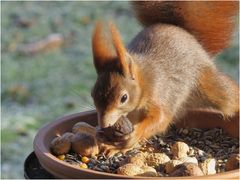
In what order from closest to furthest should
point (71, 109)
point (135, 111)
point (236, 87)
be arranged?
point (135, 111) → point (236, 87) → point (71, 109)

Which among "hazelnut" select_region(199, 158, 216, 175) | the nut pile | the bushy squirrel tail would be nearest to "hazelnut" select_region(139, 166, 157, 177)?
the nut pile

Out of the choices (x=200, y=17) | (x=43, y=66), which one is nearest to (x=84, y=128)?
(x=200, y=17)

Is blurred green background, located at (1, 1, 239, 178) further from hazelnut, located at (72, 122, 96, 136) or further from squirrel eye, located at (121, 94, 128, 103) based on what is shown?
squirrel eye, located at (121, 94, 128, 103)

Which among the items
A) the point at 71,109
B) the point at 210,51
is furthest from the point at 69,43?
the point at 210,51

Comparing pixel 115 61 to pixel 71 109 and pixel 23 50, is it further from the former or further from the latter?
pixel 23 50

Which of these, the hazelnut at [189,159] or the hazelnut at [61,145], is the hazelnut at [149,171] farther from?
the hazelnut at [61,145]

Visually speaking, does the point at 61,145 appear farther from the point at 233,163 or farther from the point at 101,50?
the point at 233,163

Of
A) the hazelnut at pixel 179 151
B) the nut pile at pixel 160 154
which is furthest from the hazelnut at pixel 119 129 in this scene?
the hazelnut at pixel 179 151
